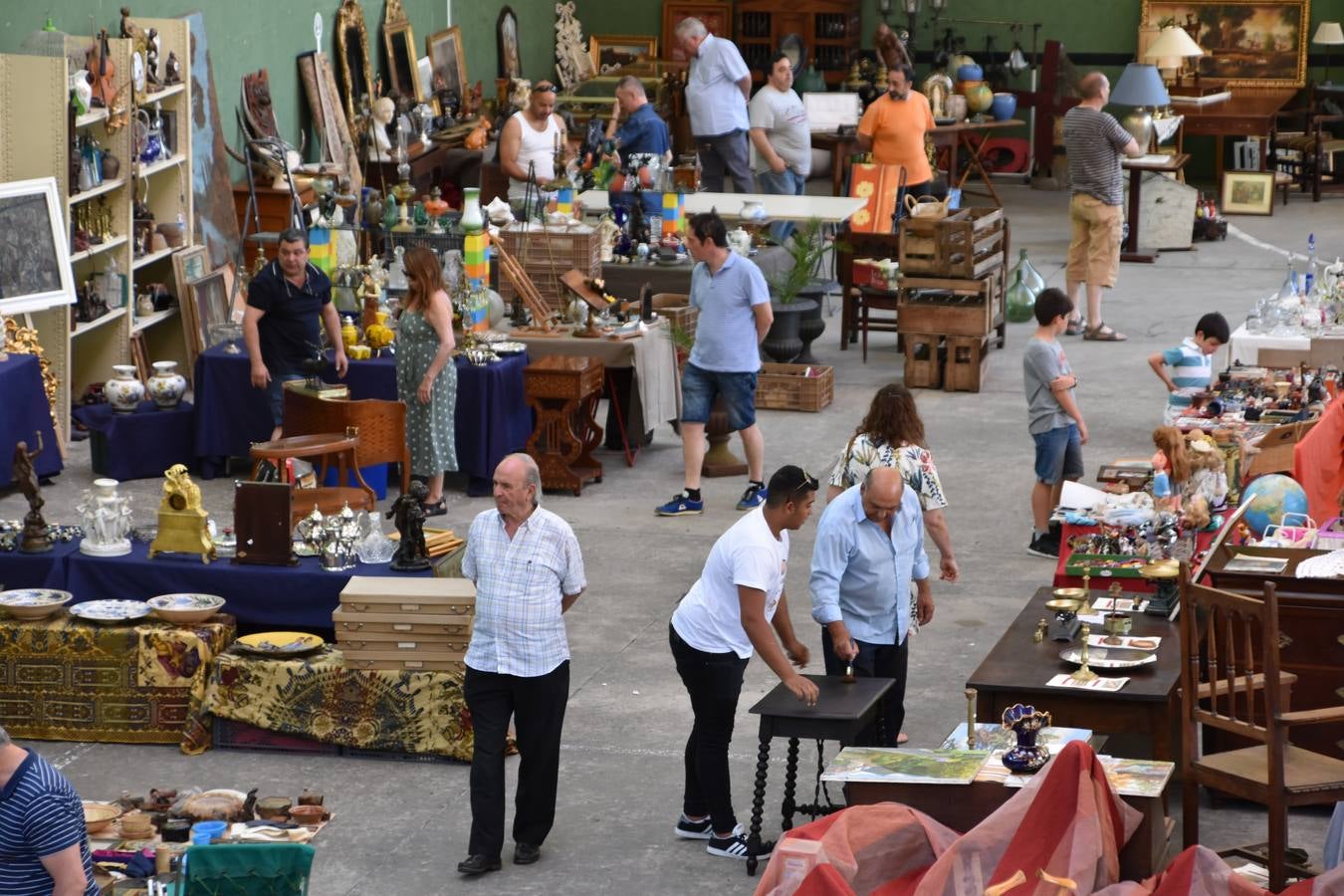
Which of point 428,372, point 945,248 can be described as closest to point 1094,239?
point 945,248

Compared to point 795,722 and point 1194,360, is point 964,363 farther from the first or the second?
point 795,722

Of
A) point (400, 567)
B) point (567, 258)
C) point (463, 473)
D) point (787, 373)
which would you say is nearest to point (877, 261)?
point (787, 373)

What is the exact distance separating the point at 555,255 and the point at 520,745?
6.71 metres

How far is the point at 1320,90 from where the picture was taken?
24.5 meters

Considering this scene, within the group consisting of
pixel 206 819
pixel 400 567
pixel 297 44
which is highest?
pixel 297 44

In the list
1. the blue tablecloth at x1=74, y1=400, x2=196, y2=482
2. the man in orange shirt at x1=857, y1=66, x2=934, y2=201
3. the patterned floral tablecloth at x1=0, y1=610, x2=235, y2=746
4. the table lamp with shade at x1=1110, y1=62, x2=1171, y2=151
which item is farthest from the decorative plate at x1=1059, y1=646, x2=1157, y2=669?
the table lamp with shade at x1=1110, y1=62, x2=1171, y2=151

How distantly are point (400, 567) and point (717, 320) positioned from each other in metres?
3.13

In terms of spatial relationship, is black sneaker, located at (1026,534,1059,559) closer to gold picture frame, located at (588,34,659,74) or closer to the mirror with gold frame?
the mirror with gold frame

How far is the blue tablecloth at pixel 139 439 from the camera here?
1193cm

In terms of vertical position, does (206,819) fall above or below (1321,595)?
below

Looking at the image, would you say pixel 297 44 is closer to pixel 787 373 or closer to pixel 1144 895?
pixel 787 373

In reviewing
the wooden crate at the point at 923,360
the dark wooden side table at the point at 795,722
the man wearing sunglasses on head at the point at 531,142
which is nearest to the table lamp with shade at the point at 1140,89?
the man wearing sunglasses on head at the point at 531,142

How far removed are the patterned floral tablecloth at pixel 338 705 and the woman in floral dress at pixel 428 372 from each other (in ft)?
10.2

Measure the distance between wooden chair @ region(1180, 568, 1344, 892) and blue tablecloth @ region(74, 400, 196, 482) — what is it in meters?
6.85
